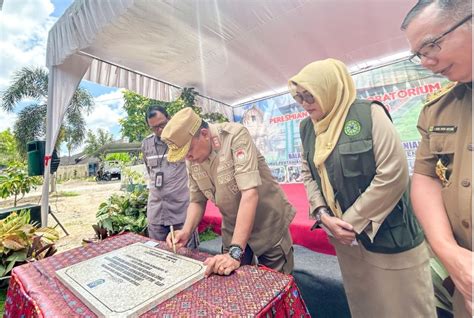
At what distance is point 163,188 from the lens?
2010mm

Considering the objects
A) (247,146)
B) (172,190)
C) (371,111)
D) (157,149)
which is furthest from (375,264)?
(157,149)

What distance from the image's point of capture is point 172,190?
2000mm

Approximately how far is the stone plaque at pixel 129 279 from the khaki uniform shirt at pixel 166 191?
928 millimetres

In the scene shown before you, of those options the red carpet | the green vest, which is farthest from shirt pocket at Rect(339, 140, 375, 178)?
the red carpet

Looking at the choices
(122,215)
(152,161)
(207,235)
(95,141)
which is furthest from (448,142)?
(95,141)

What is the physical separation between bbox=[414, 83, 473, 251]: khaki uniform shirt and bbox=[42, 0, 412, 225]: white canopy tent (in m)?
1.74

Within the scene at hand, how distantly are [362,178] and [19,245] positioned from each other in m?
2.44

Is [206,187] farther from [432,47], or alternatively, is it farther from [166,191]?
[432,47]

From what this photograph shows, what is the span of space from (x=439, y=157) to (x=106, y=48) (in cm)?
293

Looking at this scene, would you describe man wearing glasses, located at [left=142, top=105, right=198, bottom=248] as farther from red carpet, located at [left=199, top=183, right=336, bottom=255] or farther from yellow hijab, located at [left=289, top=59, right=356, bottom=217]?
yellow hijab, located at [left=289, top=59, right=356, bottom=217]

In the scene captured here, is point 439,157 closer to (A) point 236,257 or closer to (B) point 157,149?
(A) point 236,257

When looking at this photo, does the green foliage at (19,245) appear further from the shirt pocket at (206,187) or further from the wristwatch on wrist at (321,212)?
the wristwatch on wrist at (321,212)

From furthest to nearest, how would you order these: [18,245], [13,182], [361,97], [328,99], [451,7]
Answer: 1. [13,182]
2. [361,97]
3. [18,245]
4. [328,99]
5. [451,7]

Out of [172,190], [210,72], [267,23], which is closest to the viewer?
[172,190]
